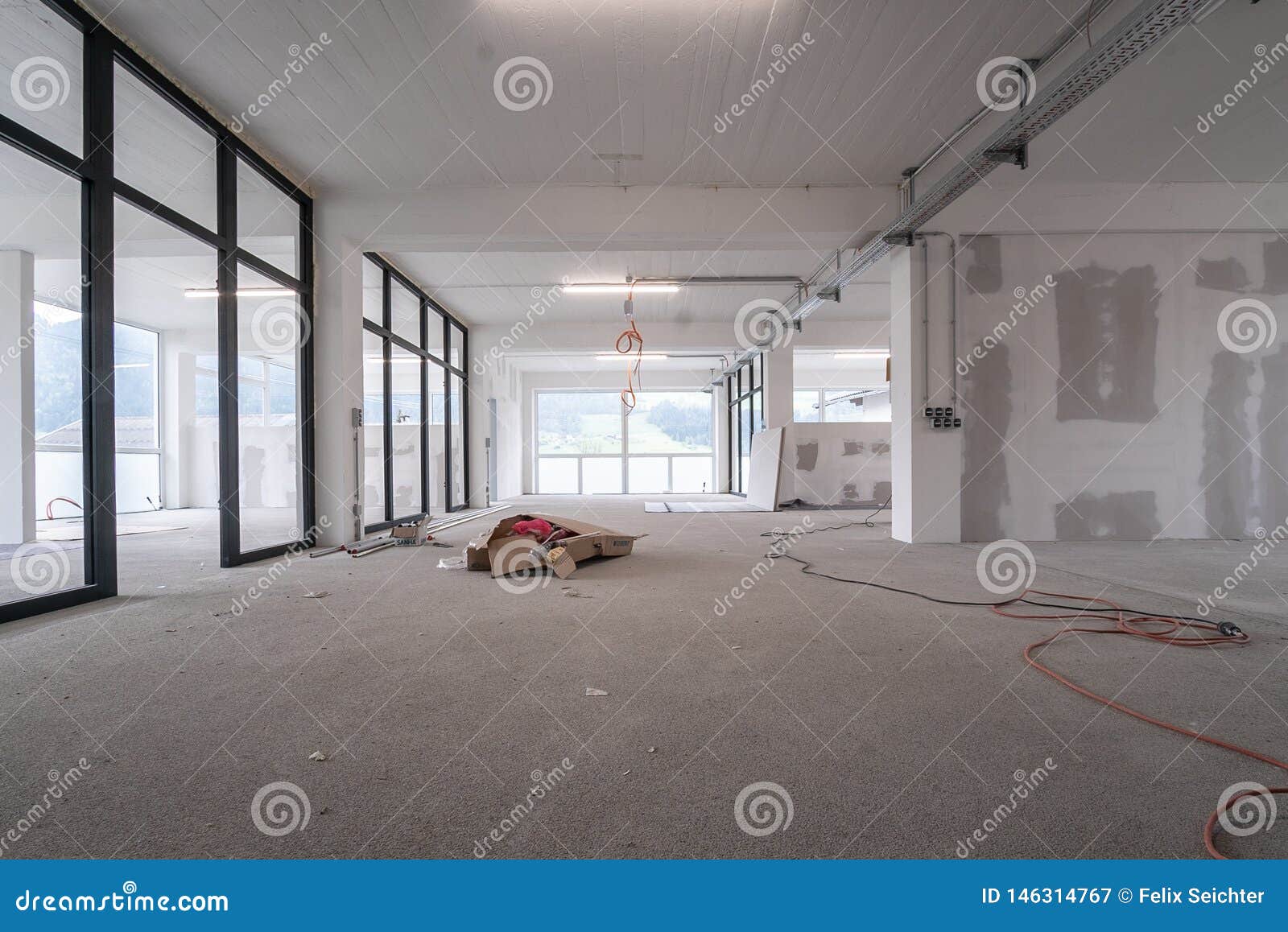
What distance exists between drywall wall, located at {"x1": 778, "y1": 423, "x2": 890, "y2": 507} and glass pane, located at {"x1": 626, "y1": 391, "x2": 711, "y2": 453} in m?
5.20

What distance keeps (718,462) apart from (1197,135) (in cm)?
1091

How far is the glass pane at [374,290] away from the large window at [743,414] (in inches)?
257

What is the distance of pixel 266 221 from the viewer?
4.95 meters

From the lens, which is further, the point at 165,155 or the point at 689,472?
the point at 689,472

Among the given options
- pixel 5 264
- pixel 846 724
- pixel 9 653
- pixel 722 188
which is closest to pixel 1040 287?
pixel 722 188

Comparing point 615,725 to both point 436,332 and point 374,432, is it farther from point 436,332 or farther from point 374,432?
point 436,332

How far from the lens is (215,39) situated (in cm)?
338

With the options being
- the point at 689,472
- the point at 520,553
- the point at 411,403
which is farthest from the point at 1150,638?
the point at 689,472

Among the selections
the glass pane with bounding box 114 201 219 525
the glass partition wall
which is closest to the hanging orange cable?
the glass partition wall

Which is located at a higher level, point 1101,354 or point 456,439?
point 1101,354

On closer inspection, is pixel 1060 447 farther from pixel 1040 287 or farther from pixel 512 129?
pixel 512 129

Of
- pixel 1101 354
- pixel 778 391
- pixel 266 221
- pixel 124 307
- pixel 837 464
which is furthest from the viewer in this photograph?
pixel 837 464

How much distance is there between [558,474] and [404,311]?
25.8 ft

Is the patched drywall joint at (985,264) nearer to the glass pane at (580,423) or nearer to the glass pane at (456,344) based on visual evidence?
the glass pane at (456,344)
